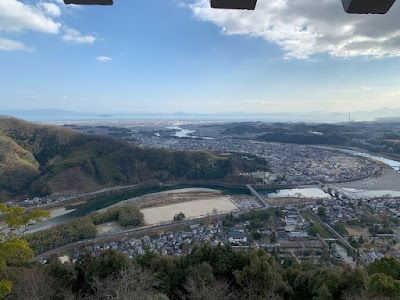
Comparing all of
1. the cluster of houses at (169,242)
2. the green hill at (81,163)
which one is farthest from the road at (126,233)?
the green hill at (81,163)

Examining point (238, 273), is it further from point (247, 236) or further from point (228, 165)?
point (228, 165)

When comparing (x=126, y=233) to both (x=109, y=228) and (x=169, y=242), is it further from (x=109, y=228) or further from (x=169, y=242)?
(x=169, y=242)

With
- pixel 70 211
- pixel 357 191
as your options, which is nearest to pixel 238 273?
pixel 70 211

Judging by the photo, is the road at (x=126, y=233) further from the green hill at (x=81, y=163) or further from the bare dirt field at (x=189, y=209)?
the green hill at (x=81, y=163)

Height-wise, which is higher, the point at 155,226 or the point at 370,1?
the point at 370,1

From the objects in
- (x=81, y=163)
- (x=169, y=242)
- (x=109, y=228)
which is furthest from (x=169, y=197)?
(x=81, y=163)
